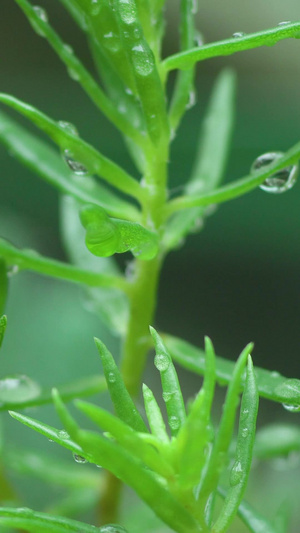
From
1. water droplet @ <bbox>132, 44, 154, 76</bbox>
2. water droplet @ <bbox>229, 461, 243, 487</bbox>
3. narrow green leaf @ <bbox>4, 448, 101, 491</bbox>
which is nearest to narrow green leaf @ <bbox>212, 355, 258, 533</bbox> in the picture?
water droplet @ <bbox>229, 461, 243, 487</bbox>

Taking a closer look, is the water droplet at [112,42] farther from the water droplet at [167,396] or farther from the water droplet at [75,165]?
the water droplet at [167,396]

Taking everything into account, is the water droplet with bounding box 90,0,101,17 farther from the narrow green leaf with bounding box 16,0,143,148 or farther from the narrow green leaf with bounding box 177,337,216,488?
the narrow green leaf with bounding box 177,337,216,488

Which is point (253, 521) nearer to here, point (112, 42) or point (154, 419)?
point (154, 419)

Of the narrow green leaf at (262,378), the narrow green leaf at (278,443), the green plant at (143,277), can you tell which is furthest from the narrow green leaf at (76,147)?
the narrow green leaf at (278,443)

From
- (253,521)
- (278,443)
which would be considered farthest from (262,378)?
(278,443)

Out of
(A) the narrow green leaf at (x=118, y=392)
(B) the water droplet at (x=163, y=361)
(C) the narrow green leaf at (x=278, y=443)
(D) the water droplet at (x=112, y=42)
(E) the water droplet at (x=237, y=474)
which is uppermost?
(D) the water droplet at (x=112, y=42)

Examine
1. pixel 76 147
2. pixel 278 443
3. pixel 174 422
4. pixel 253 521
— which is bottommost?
pixel 278 443

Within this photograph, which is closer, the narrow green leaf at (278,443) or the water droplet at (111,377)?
the water droplet at (111,377)
